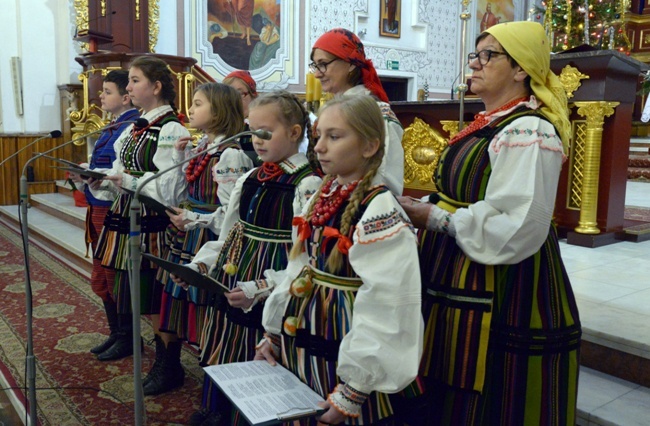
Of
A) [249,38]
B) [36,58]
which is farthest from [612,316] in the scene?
[249,38]

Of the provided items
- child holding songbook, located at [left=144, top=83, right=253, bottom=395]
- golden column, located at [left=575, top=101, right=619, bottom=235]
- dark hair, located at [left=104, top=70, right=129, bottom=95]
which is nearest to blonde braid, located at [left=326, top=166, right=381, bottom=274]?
child holding songbook, located at [left=144, top=83, right=253, bottom=395]

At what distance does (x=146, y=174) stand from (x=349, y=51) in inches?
44.8

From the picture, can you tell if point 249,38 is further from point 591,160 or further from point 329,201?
point 329,201

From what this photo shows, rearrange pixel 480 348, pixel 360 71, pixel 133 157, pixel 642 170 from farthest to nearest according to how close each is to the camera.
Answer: pixel 642 170 → pixel 133 157 → pixel 360 71 → pixel 480 348

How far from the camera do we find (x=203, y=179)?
2.53m

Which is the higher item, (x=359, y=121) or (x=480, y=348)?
(x=359, y=121)

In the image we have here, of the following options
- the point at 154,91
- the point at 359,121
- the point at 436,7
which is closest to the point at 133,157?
the point at 154,91

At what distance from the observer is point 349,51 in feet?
7.06

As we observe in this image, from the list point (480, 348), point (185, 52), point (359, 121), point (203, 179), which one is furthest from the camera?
point (185, 52)

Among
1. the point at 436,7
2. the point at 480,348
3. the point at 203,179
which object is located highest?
the point at 436,7

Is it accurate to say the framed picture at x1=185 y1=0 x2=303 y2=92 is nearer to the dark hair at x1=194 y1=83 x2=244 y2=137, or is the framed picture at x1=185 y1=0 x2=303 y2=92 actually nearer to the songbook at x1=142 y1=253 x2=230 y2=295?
the dark hair at x1=194 y1=83 x2=244 y2=137

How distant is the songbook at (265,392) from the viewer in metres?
1.33

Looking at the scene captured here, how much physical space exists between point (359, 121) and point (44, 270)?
447cm

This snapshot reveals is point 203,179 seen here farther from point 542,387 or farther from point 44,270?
point 44,270
